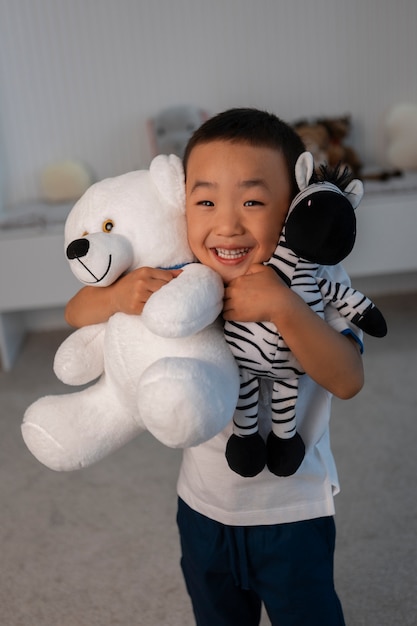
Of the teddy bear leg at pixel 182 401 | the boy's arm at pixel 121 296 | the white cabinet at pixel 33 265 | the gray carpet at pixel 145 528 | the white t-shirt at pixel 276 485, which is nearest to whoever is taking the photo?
the teddy bear leg at pixel 182 401

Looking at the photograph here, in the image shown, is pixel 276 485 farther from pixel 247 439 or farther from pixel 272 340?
pixel 272 340

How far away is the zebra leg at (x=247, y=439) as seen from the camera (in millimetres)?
815

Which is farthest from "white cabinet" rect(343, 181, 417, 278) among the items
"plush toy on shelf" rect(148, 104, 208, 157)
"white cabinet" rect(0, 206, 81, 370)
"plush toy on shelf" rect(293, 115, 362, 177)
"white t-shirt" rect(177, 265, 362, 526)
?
"white t-shirt" rect(177, 265, 362, 526)

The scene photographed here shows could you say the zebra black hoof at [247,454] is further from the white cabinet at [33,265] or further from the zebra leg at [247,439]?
the white cabinet at [33,265]

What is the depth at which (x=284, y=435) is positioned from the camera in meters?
0.85

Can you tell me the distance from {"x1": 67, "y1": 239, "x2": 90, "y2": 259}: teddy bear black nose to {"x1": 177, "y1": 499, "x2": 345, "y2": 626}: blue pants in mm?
413

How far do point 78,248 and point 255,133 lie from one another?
9.4 inches

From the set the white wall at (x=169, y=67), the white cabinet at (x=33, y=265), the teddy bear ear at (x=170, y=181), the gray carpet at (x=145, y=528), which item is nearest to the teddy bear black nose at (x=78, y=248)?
the teddy bear ear at (x=170, y=181)

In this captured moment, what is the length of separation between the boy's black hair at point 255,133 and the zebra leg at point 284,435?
0.23 meters

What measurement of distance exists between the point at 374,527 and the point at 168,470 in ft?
1.84

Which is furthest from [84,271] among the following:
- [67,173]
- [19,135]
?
[19,135]

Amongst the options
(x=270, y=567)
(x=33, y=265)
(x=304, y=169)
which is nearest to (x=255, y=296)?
(x=304, y=169)

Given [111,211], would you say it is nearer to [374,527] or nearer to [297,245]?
[297,245]

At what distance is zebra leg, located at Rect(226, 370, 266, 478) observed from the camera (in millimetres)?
815
